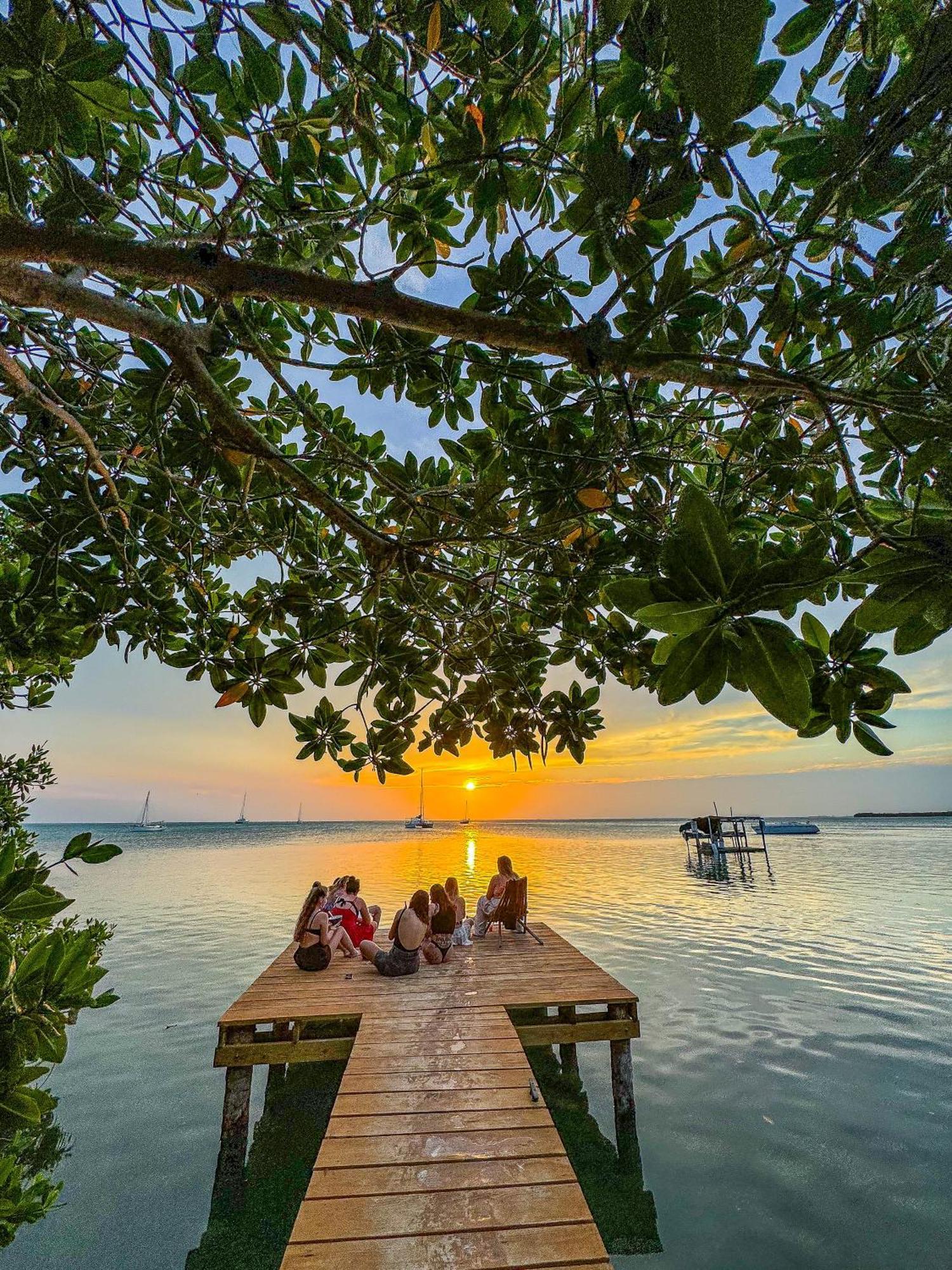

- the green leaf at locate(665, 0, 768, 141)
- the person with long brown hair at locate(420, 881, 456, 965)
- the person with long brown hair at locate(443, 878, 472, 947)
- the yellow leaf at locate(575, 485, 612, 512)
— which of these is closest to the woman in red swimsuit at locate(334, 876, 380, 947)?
the person with long brown hair at locate(420, 881, 456, 965)

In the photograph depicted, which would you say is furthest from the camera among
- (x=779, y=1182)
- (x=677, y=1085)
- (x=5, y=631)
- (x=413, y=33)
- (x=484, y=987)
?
(x=677, y=1085)

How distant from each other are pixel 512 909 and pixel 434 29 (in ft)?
26.1

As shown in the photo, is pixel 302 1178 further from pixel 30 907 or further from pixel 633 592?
pixel 633 592

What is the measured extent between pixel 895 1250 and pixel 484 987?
319cm

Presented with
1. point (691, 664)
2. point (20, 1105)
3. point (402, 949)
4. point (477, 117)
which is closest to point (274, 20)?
point (477, 117)

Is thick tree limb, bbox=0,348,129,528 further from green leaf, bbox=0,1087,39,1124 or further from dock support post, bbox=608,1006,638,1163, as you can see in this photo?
dock support post, bbox=608,1006,638,1163

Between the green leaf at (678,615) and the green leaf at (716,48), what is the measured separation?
2.34 ft

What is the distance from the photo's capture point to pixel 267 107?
72.0 inches

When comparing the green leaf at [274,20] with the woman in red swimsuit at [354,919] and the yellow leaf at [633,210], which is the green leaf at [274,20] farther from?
the woman in red swimsuit at [354,919]

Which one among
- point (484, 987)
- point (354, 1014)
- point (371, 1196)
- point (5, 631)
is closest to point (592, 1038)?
point (484, 987)

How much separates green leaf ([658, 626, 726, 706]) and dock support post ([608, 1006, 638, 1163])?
17.0 feet

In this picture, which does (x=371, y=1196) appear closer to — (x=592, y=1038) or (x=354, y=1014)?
(x=354, y=1014)

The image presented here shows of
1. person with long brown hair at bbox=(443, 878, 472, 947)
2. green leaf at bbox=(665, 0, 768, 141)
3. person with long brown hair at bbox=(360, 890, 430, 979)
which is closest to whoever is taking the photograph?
green leaf at bbox=(665, 0, 768, 141)

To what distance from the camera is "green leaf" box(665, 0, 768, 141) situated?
0.72 metres
